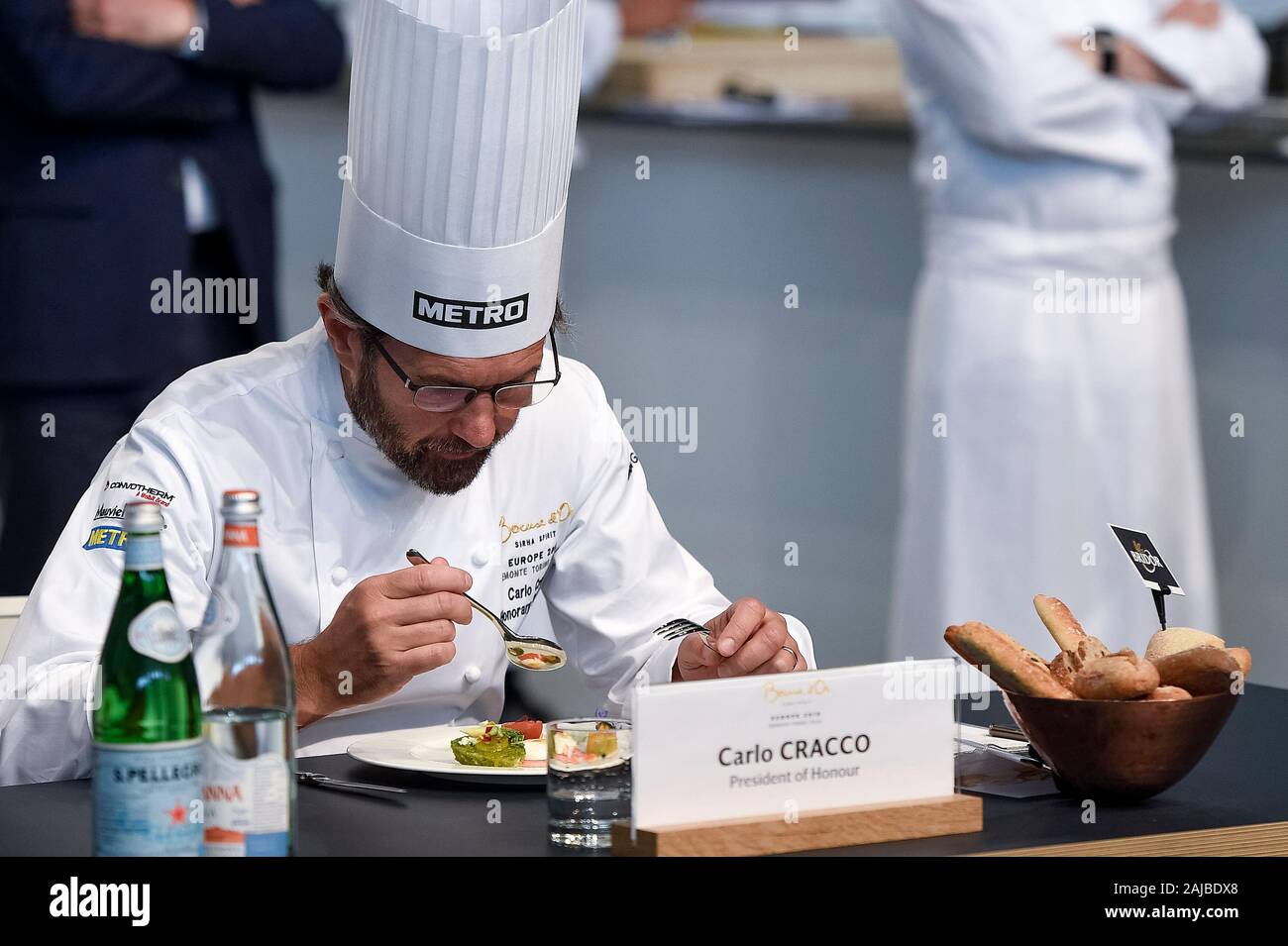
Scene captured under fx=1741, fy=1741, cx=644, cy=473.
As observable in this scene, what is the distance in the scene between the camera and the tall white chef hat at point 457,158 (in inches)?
61.1

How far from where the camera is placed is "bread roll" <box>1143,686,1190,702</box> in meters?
1.14

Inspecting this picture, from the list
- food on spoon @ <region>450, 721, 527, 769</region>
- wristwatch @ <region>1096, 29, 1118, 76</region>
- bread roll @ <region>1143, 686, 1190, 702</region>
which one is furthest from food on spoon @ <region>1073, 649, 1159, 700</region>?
wristwatch @ <region>1096, 29, 1118, 76</region>

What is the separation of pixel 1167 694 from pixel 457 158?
79cm

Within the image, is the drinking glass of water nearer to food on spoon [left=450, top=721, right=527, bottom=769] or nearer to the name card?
the name card

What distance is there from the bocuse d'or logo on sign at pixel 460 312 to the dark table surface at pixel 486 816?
1.40 ft

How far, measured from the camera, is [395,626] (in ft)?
4.19

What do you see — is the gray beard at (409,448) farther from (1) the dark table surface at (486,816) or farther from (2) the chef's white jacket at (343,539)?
(1) the dark table surface at (486,816)

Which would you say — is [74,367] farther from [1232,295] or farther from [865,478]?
[1232,295]

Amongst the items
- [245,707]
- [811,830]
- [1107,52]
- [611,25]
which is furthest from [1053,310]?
[245,707]

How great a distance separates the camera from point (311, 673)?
1.37 m

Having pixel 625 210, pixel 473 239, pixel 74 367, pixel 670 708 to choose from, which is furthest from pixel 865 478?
pixel 670 708

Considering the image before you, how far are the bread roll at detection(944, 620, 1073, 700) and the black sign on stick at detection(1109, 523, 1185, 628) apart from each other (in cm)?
15

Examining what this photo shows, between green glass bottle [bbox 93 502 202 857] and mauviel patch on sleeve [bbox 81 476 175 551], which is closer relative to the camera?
green glass bottle [bbox 93 502 202 857]
